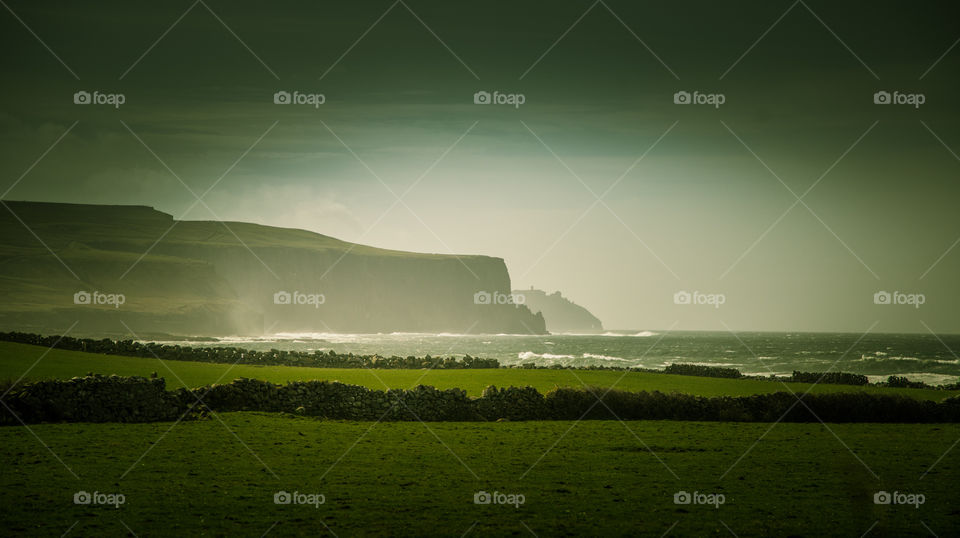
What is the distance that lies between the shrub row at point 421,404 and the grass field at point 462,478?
103 centimetres

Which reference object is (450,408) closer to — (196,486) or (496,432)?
(496,432)

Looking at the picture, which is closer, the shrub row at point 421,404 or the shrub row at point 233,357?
the shrub row at point 421,404

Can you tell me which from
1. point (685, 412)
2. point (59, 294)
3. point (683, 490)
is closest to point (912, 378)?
point (685, 412)

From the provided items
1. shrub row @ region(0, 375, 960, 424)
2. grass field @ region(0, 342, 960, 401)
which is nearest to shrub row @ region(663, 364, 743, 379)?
grass field @ region(0, 342, 960, 401)

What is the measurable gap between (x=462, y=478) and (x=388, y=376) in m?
13.8

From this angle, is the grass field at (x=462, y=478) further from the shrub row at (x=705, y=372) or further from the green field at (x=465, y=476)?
the shrub row at (x=705, y=372)

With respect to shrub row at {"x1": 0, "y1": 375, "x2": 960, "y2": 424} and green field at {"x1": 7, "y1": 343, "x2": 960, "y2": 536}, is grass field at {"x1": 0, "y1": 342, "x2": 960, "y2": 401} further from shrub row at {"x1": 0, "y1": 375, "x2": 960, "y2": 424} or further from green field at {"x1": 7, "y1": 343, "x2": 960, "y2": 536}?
shrub row at {"x1": 0, "y1": 375, "x2": 960, "y2": 424}

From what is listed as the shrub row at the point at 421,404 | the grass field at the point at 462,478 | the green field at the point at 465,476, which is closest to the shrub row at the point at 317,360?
the green field at the point at 465,476

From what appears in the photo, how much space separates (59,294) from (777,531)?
178m

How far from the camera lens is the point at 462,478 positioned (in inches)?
589

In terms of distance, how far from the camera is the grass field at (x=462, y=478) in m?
11.5

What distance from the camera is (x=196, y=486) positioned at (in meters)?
13.7

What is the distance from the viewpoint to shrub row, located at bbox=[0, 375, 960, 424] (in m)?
20.7

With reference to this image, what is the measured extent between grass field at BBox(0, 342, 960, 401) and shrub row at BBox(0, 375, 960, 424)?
5.52ft
